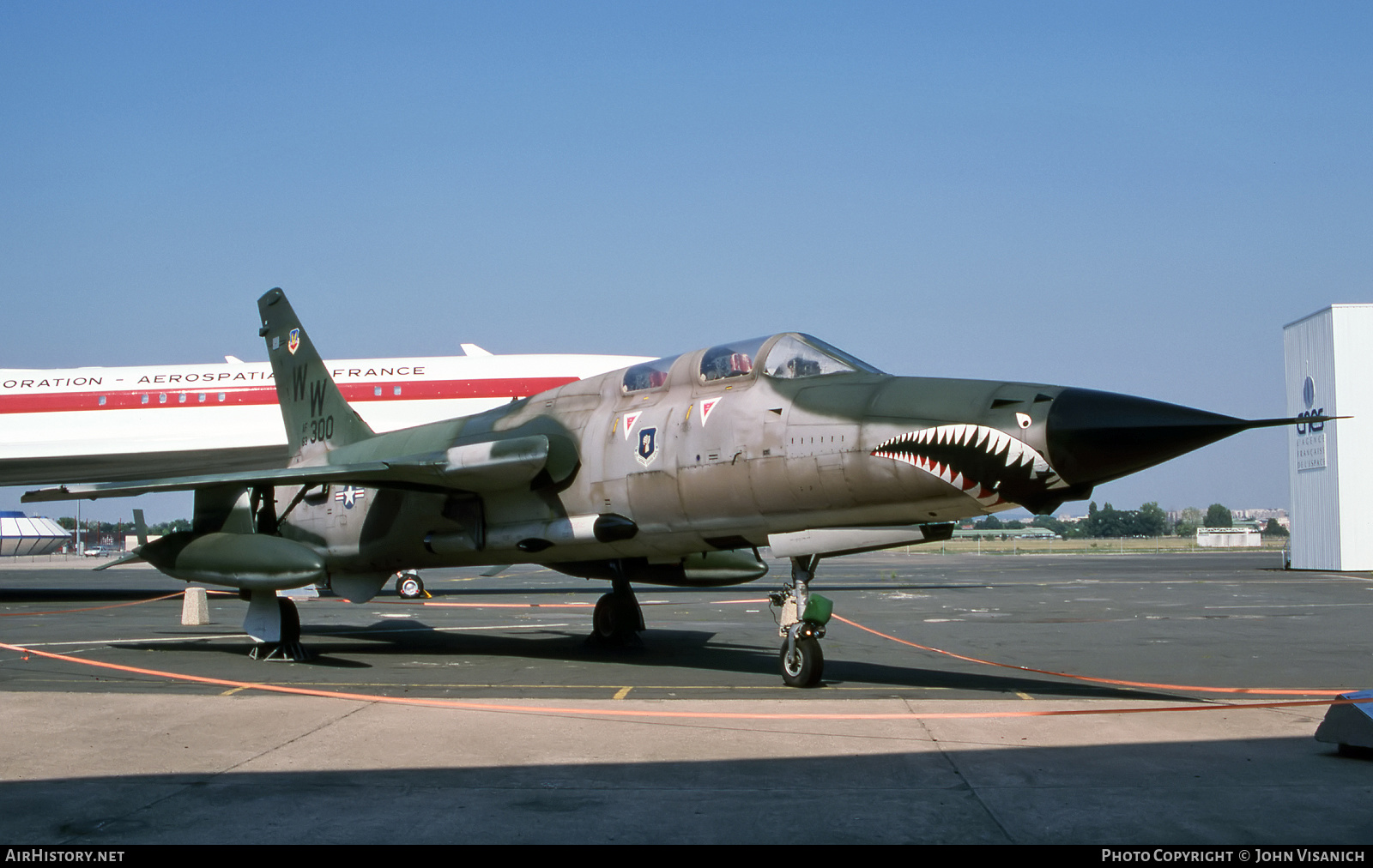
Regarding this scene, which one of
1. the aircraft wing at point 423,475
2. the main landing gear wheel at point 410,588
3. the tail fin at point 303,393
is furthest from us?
the main landing gear wheel at point 410,588

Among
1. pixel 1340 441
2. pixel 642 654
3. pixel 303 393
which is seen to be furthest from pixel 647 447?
pixel 1340 441

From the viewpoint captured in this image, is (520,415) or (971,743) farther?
(520,415)

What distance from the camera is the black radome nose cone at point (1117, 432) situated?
23.8ft

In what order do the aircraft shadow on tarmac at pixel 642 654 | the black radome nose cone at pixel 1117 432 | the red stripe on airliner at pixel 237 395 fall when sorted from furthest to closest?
the red stripe on airliner at pixel 237 395
the aircraft shadow on tarmac at pixel 642 654
the black radome nose cone at pixel 1117 432

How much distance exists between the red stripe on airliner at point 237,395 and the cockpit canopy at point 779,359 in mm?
18172

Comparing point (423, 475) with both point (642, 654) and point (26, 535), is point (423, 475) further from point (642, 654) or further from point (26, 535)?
point (26, 535)

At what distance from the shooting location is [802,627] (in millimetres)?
9586

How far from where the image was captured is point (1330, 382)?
129ft

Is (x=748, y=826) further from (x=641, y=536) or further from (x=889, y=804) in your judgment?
(x=641, y=536)

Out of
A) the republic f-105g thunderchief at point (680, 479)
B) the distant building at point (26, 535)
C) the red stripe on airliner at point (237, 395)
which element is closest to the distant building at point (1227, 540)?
the red stripe on airliner at point (237, 395)

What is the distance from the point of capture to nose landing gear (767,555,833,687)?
31.2ft

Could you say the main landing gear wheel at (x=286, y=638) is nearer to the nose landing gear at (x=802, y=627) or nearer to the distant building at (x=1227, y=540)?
the nose landing gear at (x=802, y=627)
